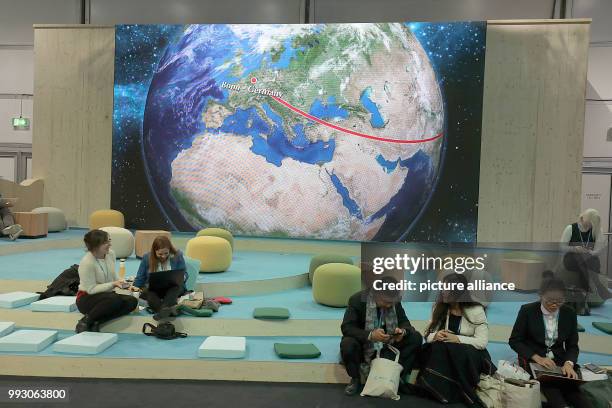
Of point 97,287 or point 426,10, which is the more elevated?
point 426,10

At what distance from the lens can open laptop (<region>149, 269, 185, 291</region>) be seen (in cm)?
549

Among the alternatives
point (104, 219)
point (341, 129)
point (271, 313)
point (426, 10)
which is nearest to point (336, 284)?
point (271, 313)

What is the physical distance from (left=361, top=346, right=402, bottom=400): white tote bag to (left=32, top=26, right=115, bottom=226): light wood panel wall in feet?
28.5

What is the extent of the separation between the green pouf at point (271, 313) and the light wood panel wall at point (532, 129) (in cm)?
588

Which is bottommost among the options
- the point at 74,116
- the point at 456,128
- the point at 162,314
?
the point at 162,314

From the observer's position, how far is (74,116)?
1170 cm

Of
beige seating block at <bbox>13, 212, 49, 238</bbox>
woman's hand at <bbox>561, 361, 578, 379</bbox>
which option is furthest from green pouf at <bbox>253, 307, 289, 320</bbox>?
beige seating block at <bbox>13, 212, 49, 238</bbox>

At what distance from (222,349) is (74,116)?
8717mm

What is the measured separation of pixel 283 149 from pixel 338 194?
1430 mm

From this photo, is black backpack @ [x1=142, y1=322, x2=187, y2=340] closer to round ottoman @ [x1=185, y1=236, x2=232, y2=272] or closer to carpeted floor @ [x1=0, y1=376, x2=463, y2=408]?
carpeted floor @ [x1=0, y1=376, x2=463, y2=408]

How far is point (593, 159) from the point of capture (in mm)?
11016

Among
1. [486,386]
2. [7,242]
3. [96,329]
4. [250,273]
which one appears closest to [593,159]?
[250,273]

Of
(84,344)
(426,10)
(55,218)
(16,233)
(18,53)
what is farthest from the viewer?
(18,53)

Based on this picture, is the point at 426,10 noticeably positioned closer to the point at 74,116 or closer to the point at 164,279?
the point at 74,116
